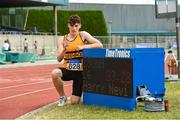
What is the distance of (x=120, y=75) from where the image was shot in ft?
34.6

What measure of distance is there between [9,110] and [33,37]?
45642mm

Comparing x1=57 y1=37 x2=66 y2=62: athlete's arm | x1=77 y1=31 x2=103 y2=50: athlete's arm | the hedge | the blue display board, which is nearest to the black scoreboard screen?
the blue display board

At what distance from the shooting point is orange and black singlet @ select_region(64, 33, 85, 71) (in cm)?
1122

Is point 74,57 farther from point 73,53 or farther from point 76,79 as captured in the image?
point 76,79

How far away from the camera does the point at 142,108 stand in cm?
1053

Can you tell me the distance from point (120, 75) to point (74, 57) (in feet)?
4.02

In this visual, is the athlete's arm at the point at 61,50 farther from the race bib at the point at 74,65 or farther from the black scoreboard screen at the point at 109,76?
the black scoreboard screen at the point at 109,76

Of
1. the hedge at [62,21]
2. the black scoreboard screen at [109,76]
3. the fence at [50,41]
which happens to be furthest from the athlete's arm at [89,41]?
the hedge at [62,21]

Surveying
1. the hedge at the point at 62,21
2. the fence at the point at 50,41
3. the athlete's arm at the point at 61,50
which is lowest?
the athlete's arm at the point at 61,50

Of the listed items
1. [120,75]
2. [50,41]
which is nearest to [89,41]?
[120,75]

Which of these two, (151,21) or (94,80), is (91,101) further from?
(151,21)

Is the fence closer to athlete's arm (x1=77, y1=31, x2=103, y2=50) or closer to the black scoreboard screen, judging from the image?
athlete's arm (x1=77, y1=31, x2=103, y2=50)

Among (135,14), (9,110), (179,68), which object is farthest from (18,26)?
(9,110)

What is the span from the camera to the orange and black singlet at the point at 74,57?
11.2 metres
